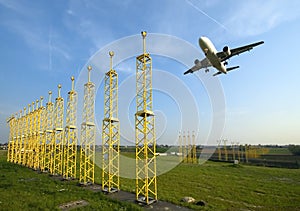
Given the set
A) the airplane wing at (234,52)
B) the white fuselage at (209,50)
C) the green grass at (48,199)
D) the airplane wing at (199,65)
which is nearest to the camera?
the green grass at (48,199)

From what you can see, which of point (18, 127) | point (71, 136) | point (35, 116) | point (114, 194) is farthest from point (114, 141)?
point (18, 127)

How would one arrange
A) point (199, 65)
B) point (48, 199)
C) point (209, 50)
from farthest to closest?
point (199, 65), point (209, 50), point (48, 199)

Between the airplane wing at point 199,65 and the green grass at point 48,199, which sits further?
the airplane wing at point 199,65

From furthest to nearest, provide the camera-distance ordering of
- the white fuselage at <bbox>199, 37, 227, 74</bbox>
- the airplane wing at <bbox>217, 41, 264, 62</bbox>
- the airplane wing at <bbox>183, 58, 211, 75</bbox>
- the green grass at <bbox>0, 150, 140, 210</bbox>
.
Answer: the airplane wing at <bbox>183, 58, 211, 75</bbox>, the white fuselage at <bbox>199, 37, 227, 74</bbox>, the airplane wing at <bbox>217, 41, 264, 62</bbox>, the green grass at <bbox>0, 150, 140, 210</bbox>

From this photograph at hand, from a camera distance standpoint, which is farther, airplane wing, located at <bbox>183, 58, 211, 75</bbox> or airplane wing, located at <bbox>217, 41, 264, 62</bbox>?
airplane wing, located at <bbox>183, 58, 211, 75</bbox>

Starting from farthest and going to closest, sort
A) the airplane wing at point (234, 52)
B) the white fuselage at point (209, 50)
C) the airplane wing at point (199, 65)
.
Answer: the airplane wing at point (199, 65) < the white fuselage at point (209, 50) < the airplane wing at point (234, 52)

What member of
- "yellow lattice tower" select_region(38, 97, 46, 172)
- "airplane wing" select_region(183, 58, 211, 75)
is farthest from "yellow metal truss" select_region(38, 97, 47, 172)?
"airplane wing" select_region(183, 58, 211, 75)

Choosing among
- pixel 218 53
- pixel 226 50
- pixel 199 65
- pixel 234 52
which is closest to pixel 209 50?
pixel 218 53

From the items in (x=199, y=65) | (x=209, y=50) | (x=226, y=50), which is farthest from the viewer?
(x=199, y=65)

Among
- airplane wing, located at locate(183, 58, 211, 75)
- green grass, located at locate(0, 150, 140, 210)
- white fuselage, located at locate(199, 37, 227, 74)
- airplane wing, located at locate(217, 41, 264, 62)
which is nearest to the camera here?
green grass, located at locate(0, 150, 140, 210)

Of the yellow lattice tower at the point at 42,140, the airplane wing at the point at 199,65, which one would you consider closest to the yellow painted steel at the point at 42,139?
the yellow lattice tower at the point at 42,140

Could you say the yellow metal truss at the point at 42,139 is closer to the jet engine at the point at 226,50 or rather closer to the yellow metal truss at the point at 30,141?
the yellow metal truss at the point at 30,141

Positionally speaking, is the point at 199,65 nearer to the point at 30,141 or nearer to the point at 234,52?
the point at 234,52

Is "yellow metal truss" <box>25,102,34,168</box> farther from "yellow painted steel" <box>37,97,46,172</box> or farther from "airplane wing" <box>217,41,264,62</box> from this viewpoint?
"airplane wing" <box>217,41,264,62</box>
